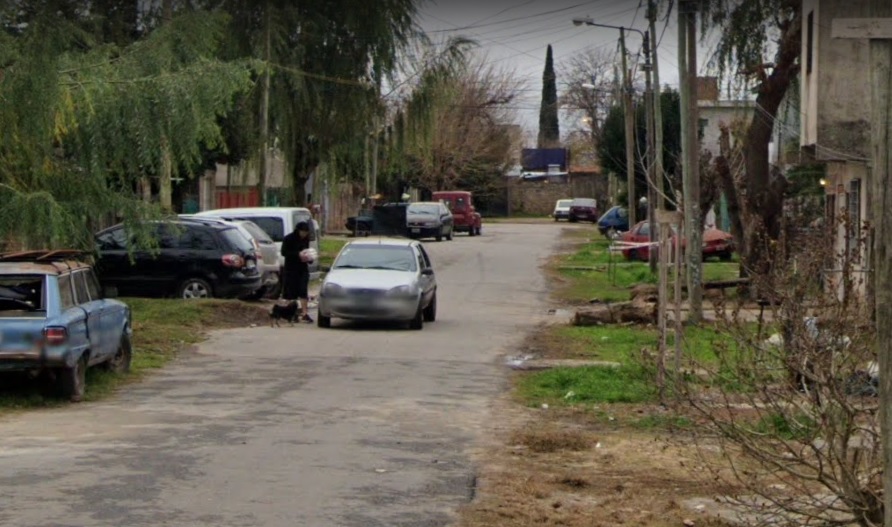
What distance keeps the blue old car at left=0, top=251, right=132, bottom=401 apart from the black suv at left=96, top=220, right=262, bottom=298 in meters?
9.52

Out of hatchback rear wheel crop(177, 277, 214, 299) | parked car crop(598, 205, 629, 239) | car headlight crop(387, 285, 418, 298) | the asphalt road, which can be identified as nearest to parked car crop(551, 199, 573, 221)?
parked car crop(598, 205, 629, 239)

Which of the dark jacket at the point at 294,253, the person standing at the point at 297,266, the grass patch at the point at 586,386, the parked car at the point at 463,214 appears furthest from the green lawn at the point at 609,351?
the parked car at the point at 463,214

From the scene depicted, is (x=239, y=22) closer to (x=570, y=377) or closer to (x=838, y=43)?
(x=838, y=43)

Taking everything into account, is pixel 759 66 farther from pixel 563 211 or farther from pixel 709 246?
pixel 563 211

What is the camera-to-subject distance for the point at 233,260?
25.5 metres

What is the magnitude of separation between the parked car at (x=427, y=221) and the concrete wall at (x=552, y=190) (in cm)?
3698

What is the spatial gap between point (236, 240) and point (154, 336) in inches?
212

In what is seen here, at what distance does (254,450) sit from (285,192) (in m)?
28.2

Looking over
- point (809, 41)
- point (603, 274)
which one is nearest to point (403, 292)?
point (809, 41)

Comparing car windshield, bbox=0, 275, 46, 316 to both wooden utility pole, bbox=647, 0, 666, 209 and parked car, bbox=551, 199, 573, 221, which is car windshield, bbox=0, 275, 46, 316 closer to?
wooden utility pole, bbox=647, 0, 666, 209

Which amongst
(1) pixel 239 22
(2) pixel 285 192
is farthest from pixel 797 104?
(2) pixel 285 192

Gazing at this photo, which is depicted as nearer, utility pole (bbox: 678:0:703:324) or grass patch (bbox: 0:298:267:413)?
grass patch (bbox: 0:298:267:413)

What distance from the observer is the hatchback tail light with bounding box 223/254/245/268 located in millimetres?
25531

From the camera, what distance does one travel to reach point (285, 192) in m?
39.3
